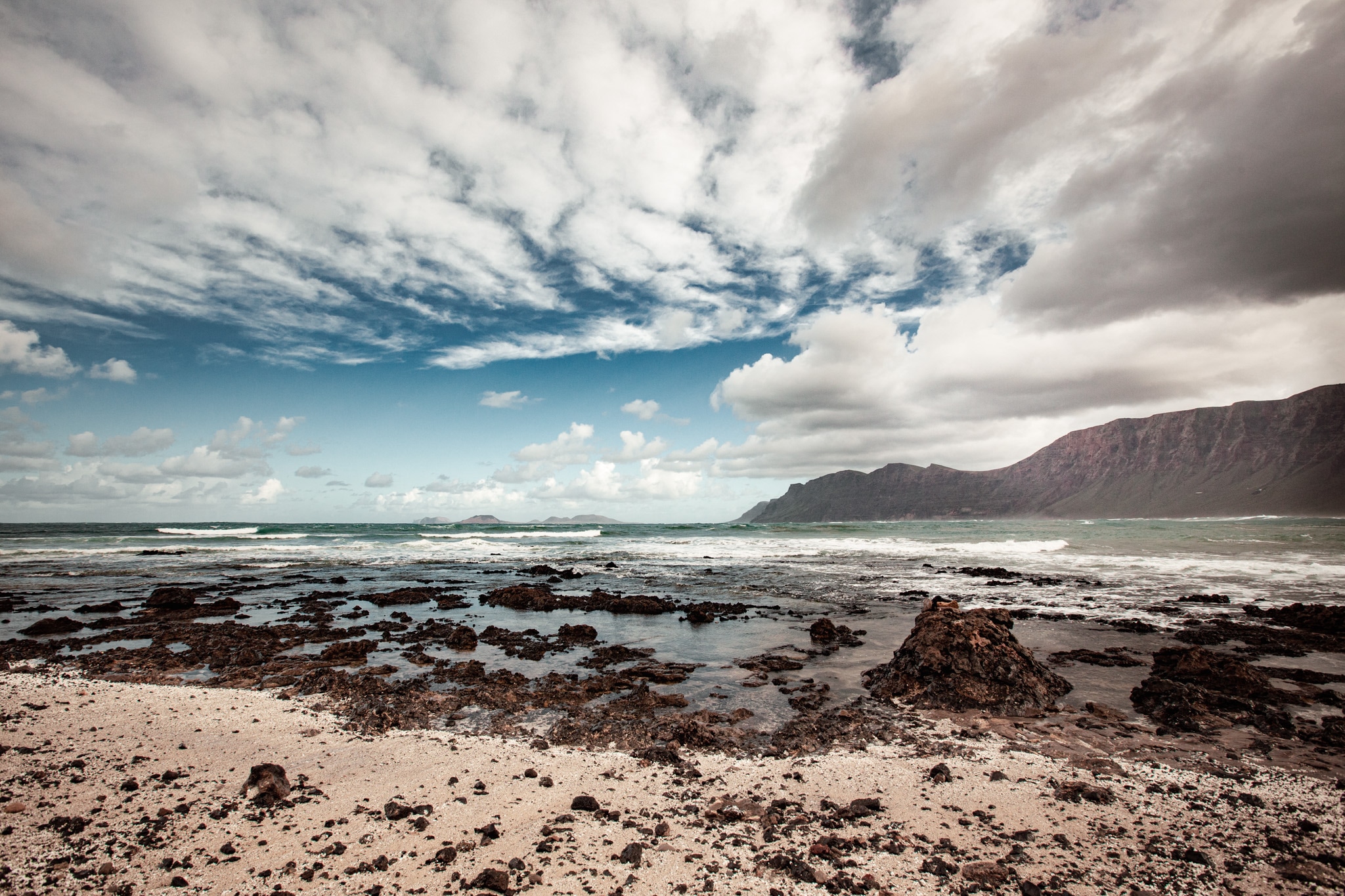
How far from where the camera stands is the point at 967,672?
773 cm

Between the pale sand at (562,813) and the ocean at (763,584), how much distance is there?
2488mm

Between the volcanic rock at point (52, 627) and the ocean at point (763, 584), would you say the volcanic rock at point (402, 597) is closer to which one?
the ocean at point (763, 584)

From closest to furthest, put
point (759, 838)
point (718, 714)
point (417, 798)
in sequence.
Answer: point (759, 838), point (417, 798), point (718, 714)

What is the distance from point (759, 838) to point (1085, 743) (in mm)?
4426

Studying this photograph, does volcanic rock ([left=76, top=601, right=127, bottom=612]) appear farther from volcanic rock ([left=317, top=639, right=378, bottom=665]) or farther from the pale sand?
the pale sand

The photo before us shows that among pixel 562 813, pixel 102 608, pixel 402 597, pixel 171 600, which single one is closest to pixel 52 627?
pixel 171 600

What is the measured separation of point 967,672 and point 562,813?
5.99 metres

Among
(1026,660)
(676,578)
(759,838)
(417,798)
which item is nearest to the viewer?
(759,838)

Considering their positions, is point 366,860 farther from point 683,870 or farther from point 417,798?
point 683,870

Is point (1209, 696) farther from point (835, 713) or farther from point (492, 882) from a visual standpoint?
point (492, 882)

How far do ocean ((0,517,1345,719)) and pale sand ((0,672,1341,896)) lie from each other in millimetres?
2488

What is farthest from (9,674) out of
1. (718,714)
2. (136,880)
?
(718,714)

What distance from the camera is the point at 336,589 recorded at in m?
20.4

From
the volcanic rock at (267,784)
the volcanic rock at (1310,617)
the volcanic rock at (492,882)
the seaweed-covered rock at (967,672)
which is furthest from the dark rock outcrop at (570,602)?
the volcanic rock at (1310,617)
